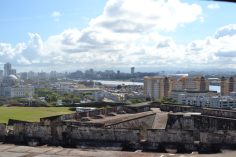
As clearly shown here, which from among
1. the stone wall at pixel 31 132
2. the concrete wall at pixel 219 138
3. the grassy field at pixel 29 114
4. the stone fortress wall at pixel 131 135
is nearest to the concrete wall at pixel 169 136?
the stone fortress wall at pixel 131 135

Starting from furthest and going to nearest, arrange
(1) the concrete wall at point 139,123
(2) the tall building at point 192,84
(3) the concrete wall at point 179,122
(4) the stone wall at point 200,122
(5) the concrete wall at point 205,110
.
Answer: (2) the tall building at point 192,84 → (5) the concrete wall at point 205,110 → (3) the concrete wall at point 179,122 → (1) the concrete wall at point 139,123 → (4) the stone wall at point 200,122

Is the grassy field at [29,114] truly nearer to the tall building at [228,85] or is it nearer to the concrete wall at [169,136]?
the concrete wall at [169,136]

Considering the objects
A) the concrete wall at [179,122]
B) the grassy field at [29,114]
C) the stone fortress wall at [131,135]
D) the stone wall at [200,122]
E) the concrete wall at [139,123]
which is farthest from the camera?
the grassy field at [29,114]

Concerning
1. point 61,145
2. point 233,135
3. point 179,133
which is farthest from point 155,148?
point 61,145

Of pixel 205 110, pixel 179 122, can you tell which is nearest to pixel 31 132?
pixel 179 122

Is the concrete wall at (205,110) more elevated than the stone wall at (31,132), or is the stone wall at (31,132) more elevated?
the concrete wall at (205,110)

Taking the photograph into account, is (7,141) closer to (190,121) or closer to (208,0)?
(190,121)

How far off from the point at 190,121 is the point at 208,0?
13.5m

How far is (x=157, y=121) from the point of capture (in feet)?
57.4

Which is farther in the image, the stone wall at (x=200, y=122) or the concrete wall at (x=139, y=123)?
the concrete wall at (x=139, y=123)

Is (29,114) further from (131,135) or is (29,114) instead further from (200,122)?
(131,135)

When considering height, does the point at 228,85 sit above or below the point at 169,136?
below

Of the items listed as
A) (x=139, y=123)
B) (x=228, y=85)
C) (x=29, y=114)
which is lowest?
(x=29, y=114)

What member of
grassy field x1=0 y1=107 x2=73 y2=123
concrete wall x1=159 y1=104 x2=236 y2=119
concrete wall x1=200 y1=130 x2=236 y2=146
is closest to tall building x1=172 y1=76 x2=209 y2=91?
grassy field x1=0 y1=107 x2=73 y2=123
